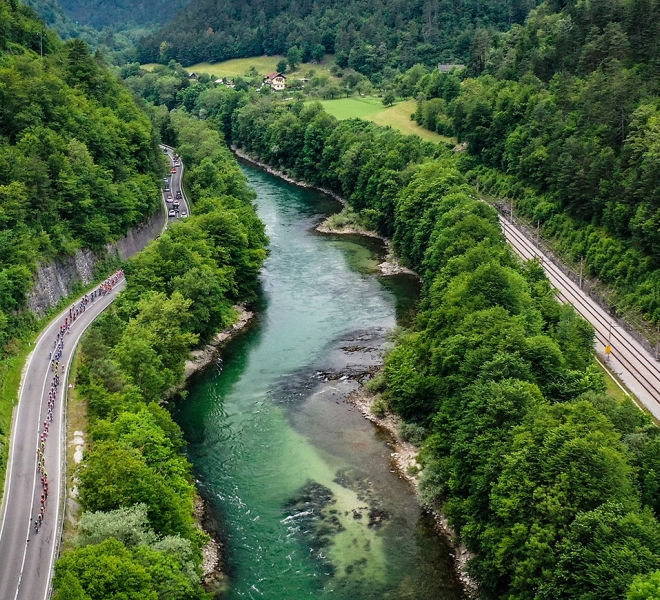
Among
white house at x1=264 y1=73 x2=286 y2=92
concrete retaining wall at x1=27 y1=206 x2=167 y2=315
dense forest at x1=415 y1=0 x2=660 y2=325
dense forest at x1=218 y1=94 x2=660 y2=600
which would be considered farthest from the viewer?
white house at x1=264 y1=73 x2=286 y2=92

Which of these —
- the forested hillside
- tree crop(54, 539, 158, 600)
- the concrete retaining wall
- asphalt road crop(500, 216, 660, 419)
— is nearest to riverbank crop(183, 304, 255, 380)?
the concrete retaining wall

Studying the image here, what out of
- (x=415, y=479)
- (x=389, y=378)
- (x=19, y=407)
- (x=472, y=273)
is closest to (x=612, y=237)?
(x=472, y=273)

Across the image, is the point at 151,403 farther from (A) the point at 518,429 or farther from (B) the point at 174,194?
(B) the point at 174,194

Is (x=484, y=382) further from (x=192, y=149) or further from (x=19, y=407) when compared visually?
(x=192, y=149)

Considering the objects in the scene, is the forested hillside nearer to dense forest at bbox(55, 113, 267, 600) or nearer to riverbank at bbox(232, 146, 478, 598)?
dense forest at bbox(55, 113, 267, 600)

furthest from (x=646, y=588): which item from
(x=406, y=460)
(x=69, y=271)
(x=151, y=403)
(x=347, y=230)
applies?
(x=347, y=230)

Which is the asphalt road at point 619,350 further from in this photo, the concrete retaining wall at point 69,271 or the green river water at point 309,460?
the concrete retaining wall at point 69,271

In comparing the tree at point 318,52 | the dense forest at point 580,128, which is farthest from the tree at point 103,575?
the tree at point 318,52
